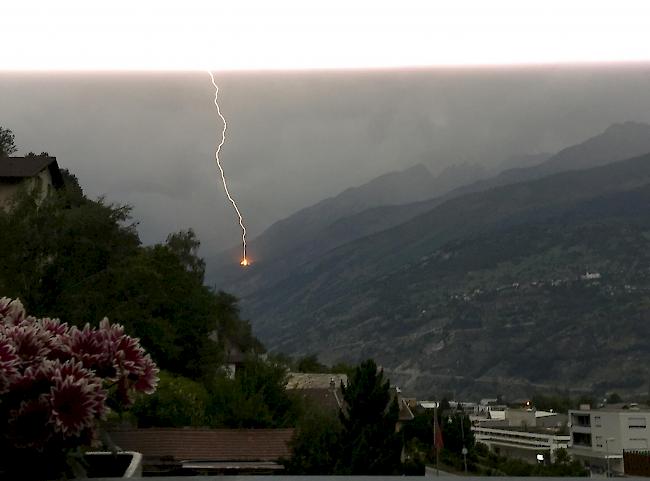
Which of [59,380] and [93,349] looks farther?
[93,349]

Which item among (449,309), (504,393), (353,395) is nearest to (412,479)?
(353,395)

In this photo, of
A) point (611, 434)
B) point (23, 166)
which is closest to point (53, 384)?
point (23, 166)

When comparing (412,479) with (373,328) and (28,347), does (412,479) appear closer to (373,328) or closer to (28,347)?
(28,347)

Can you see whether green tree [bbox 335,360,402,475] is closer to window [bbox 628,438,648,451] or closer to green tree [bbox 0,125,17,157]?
green tree [bbox 0,125,17,157]

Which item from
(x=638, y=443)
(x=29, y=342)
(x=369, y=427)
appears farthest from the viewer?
(x=638, y=443)

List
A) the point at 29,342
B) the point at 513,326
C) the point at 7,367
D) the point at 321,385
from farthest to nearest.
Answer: the point at 513,326 < the point at 321,385 < the point at 29,342 < the point at 7,367

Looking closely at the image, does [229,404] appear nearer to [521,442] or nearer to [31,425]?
[31,425]

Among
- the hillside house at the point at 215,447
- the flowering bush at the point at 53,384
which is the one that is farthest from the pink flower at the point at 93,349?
the hillside house at the point at 215,447
